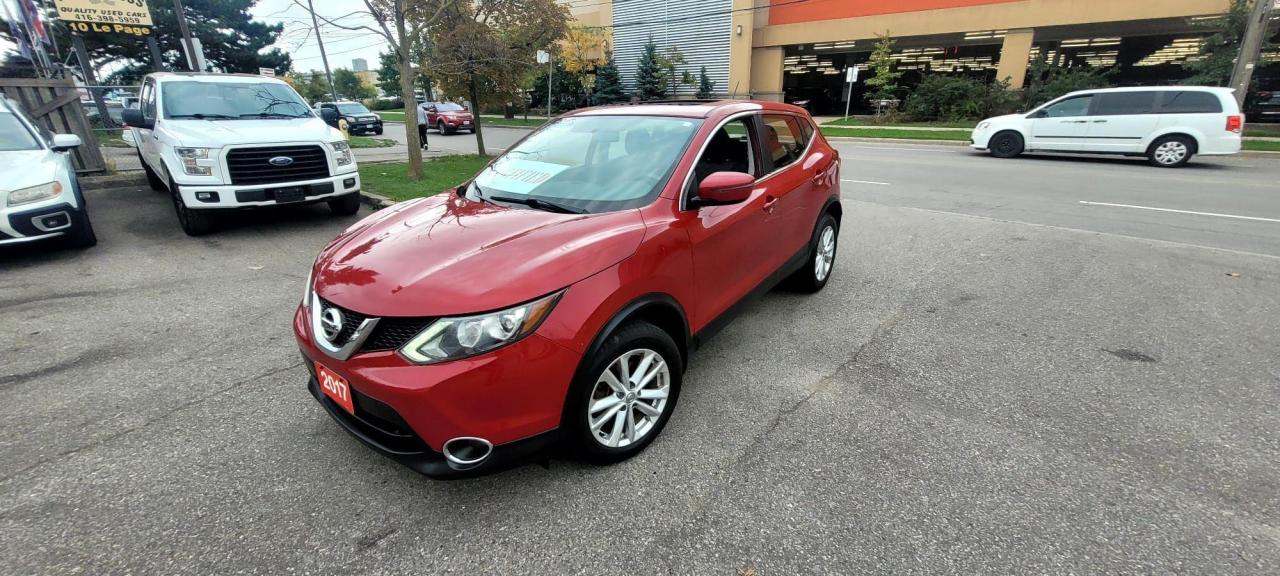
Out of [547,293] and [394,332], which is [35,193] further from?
[547,293]

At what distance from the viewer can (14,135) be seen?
564 cm

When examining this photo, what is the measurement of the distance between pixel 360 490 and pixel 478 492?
512 millimetres

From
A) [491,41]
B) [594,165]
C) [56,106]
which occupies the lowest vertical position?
[594,165]

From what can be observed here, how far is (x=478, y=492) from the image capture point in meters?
2.41

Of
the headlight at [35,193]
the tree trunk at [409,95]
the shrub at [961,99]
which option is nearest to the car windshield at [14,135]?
the headlight at [35,193]

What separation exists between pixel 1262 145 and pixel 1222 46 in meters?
4.82

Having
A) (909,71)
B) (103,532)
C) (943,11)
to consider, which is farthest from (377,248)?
(909,71)

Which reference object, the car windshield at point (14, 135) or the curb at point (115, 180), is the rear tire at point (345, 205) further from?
the curb at point (115, 180)

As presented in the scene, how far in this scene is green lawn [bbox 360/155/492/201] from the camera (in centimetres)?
868

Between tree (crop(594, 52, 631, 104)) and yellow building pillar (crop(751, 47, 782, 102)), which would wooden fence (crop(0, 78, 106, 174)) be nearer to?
tree (crop(594, 52, 631, 104))

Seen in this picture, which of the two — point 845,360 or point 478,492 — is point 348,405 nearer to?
point 478,492

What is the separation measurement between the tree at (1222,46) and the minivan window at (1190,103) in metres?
6.48

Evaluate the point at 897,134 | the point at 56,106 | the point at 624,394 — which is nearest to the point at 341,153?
the point at 56,106

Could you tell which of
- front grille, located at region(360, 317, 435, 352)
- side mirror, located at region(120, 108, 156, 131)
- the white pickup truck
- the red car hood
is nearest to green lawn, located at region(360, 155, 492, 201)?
the white pickup truck
